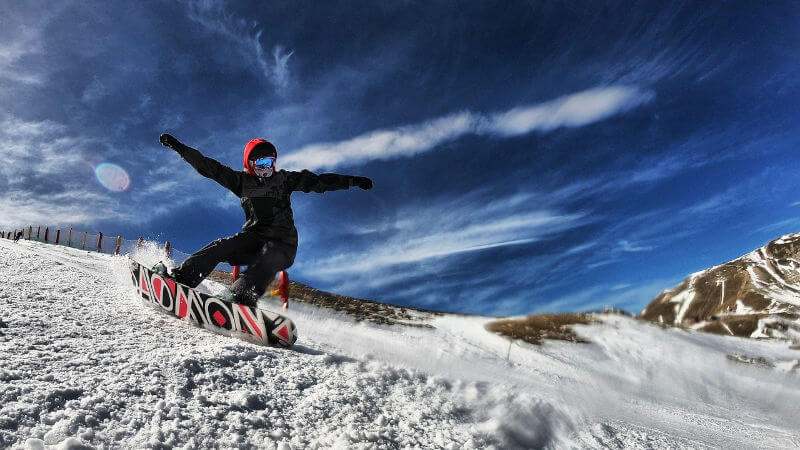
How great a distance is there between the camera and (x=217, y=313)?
4461mm

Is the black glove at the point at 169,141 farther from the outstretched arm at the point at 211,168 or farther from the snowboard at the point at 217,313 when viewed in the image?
the snowboard at the point at 217,313

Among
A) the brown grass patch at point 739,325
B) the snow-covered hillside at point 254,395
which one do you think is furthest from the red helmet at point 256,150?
the brown grass patch at point 739,325

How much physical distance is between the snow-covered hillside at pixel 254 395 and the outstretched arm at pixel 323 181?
78.5 inches

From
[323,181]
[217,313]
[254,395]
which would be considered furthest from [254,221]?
[254,395]

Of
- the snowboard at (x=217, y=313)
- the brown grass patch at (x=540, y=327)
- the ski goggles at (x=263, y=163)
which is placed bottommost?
the brown grass patch at (x=540, y=327)

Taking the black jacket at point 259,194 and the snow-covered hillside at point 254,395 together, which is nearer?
the snow-covered hillside at point 254,395

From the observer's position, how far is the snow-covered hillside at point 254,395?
2215mm

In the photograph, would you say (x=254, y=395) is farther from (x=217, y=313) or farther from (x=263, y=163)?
(x=263, y=163)

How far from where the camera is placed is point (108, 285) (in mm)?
6023

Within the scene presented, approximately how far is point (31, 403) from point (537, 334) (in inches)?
642

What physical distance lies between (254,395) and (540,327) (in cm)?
1745

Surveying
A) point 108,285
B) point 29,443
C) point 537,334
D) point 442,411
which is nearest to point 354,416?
point 442,411

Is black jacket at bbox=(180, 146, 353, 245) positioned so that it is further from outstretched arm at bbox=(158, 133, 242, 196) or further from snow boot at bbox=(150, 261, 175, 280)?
snow boot at bbox=(150, 261, 175, 280)

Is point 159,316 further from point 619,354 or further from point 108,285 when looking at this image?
point 619,354
